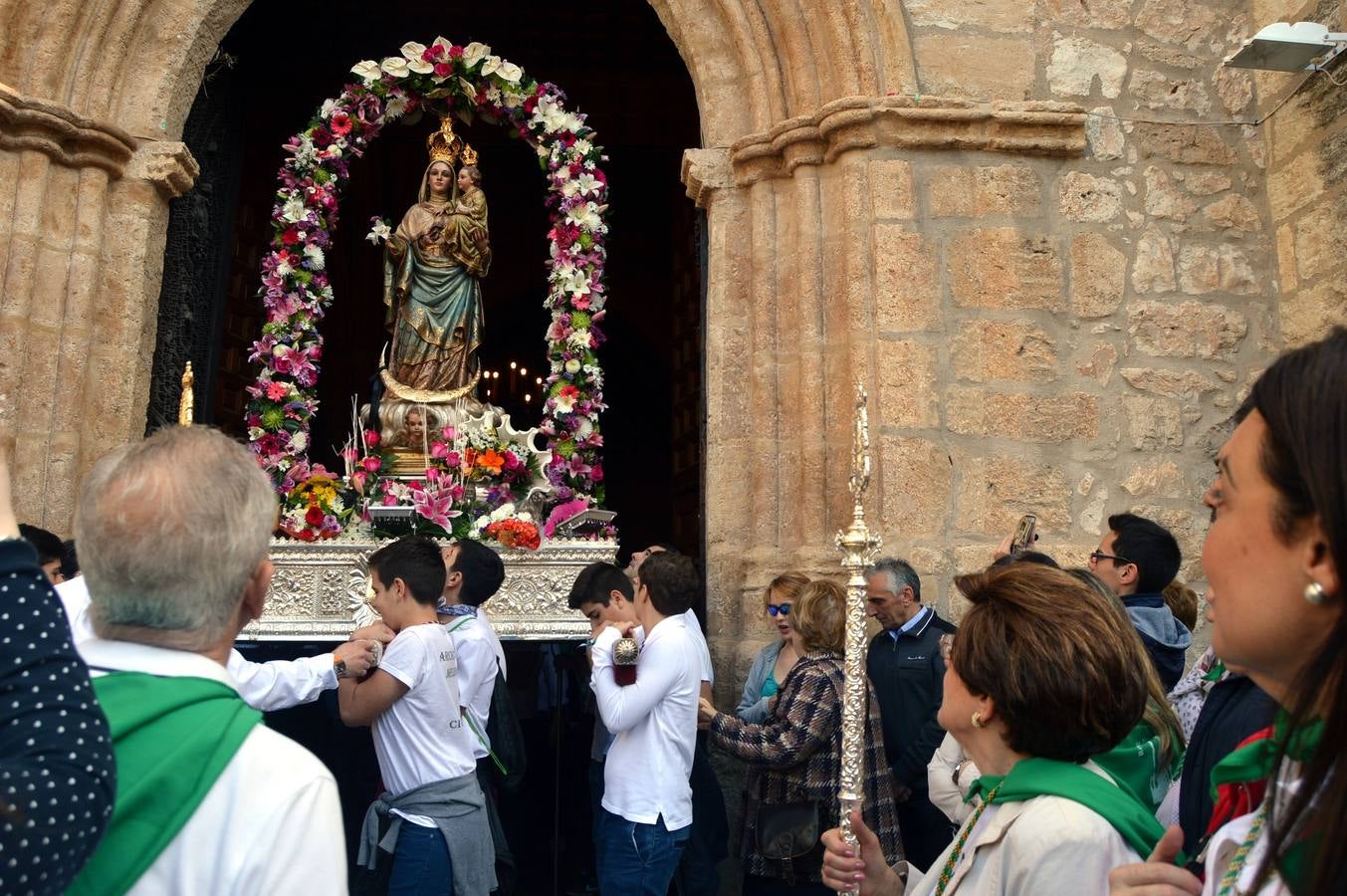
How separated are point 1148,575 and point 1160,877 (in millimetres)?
2310

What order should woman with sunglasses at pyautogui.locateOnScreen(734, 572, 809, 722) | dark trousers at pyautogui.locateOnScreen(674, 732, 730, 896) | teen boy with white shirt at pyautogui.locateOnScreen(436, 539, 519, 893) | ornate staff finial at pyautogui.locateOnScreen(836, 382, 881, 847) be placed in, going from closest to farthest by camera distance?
ornate staff finial at pyautogui.locateOnScreen(836, 382, 881, 847)
teen boy with white shirt at pyautogui.locateOnScreen(436, 539, 519, 893)
dark trousers at pyautogui.locateOnScreen(674, 732, 730, 896)
woman with sunglasses at pyautogui.locateOnScreen(734, 572, 809, 722)

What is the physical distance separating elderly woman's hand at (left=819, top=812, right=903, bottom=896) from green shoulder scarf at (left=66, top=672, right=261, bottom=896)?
1411 mm

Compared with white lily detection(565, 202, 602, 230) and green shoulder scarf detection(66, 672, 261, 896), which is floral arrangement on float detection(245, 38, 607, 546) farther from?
green shoulder scarf detection(66, 672, 261, 896)

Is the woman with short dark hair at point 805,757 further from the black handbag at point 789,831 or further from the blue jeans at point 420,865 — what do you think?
the blue jeans at point 420,865

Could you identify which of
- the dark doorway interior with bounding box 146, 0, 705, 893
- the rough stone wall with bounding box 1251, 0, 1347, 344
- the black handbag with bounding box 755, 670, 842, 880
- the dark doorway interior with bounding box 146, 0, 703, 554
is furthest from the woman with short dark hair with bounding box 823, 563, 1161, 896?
the dark doorway interior with bounding box 146, 0, 703, 554

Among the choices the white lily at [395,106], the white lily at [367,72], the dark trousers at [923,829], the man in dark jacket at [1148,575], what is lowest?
the dark trousers at [923,829]

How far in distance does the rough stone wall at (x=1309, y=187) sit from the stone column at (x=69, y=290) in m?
6.09

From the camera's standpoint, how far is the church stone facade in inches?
227

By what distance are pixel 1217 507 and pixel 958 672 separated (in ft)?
2.52

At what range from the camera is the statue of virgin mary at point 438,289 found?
680cm

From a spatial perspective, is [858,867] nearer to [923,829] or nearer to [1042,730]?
[1042,730]

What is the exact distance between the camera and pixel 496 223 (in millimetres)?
13734

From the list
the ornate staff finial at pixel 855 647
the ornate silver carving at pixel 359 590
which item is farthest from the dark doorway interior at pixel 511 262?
the ornate staff finial at pixel 855 647

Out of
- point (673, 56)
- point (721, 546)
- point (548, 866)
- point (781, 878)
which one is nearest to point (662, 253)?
point (673, 56)
